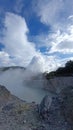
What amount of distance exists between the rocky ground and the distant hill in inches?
1073

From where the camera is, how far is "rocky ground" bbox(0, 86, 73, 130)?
9.65m

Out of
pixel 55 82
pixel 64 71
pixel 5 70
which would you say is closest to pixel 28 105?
pixel 55 82

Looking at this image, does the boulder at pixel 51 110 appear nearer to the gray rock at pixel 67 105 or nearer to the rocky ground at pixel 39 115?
the rocky ground at pixel 39 115

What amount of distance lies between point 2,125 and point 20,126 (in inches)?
26.5

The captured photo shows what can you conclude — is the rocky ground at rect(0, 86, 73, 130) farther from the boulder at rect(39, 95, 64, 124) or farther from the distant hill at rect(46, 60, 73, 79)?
the distant hill at rect(46, 60, 73, 79)

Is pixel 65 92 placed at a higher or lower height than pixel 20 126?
higher

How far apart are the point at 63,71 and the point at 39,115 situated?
30.7m

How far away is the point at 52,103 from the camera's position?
10.8 metres

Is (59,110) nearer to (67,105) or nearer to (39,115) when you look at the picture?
(67,105)

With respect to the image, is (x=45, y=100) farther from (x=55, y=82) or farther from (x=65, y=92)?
(x=55, y=82)

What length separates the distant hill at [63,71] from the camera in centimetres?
3941

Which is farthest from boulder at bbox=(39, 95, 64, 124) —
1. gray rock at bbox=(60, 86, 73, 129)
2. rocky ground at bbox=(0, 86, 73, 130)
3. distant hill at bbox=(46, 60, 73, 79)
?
distant hill at bbox=(46, 60, 73, 79)

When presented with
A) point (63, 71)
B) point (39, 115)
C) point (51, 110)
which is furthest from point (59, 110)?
point (63, 71)

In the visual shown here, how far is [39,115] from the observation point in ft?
34.2
